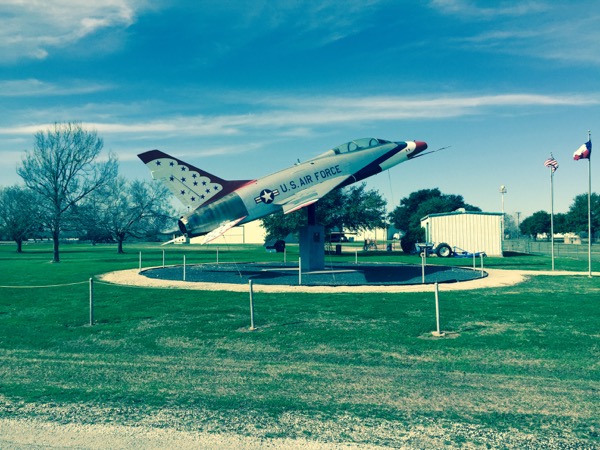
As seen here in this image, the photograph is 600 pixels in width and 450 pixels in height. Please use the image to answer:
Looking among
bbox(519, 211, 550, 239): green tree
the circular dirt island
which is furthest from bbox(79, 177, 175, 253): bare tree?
bbox(519, 211, 550, 239): green tree

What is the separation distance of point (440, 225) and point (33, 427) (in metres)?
47.3

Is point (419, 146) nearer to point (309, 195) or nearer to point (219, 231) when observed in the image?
point (309, 195)

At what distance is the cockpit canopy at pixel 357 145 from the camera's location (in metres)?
29.3

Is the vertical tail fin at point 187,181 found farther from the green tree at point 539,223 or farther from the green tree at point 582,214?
the green tree at point 539,223

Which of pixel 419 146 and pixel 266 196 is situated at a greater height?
pixel 419 146

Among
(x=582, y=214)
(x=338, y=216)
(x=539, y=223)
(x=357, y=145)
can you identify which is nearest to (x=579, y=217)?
(x=582, y=214)

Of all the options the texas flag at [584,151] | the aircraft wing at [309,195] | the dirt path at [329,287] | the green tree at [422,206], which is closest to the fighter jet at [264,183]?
the aircraft wing at [309,195]

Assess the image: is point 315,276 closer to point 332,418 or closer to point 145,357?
point 145,357

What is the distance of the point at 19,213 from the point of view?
55.9 metres

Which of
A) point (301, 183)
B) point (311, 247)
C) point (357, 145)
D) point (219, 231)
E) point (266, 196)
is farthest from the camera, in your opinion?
point (311, 247)

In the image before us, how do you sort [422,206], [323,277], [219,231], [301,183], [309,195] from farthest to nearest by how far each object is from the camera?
1. [422,206]
2. [301,183]
3. [309,195]
4. [323,277]
5. [219,231]

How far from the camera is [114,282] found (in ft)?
84.3

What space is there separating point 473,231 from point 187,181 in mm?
32786

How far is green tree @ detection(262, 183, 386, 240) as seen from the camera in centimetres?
5328
